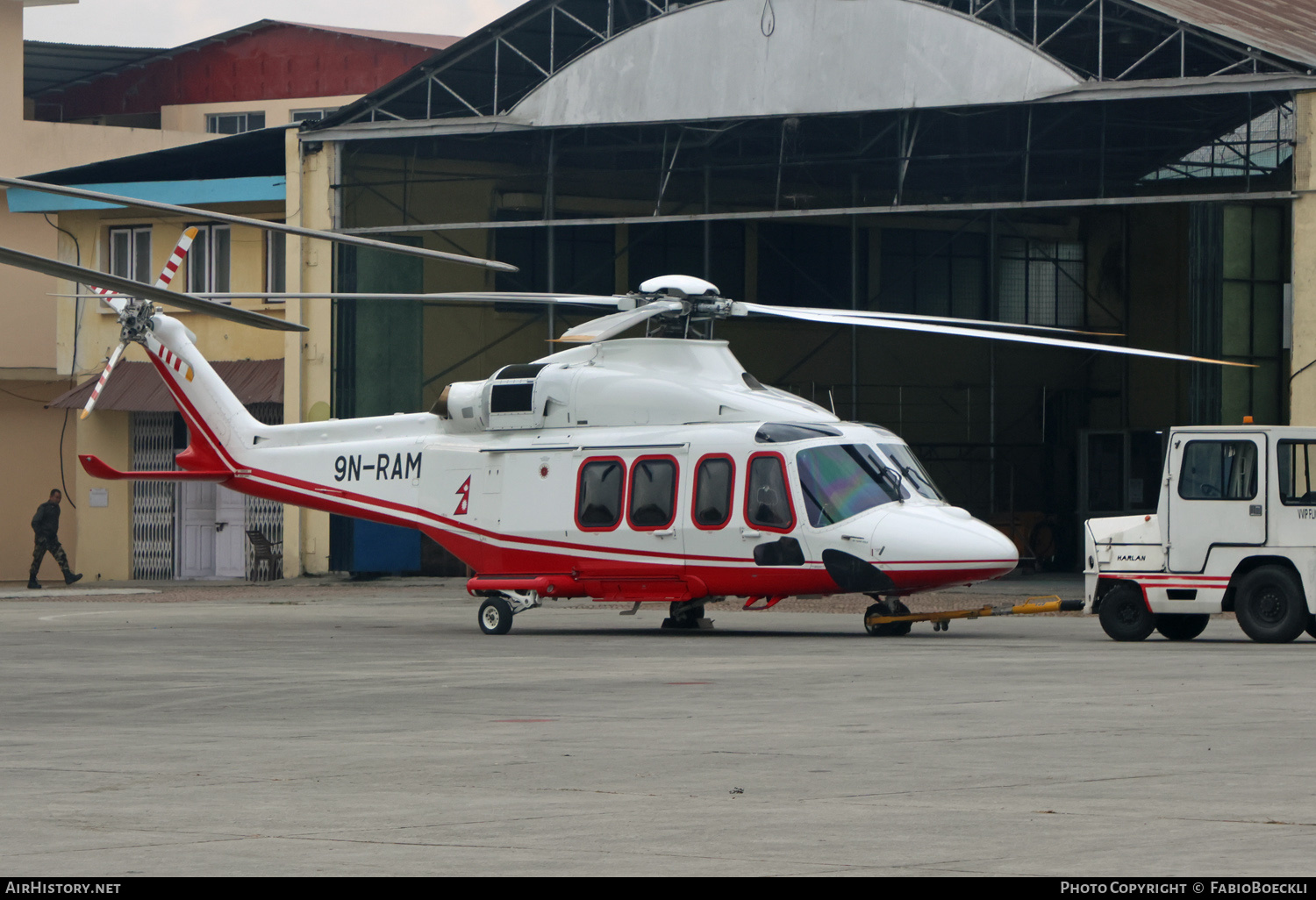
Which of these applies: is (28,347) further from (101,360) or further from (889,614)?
(889,614)

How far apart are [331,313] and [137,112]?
2347 centimetres

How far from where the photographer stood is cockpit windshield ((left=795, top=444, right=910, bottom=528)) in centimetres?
1944

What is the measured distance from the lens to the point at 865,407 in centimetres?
3991

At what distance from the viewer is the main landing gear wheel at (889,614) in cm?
1994

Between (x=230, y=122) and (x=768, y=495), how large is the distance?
38987 mm

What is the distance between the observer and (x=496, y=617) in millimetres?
21141

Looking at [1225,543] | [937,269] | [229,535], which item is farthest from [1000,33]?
[229,535]

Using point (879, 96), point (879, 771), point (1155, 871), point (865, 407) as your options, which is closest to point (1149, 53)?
point (879, 96)

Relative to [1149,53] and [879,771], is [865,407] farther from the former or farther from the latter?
[879,771]

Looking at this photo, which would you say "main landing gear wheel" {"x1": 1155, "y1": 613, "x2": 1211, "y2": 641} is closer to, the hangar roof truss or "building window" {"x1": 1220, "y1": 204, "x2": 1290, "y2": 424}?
the hangar roof truss

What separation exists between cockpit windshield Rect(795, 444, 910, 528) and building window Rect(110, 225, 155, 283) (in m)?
21.8

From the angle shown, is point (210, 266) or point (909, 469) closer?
point (909, 469)

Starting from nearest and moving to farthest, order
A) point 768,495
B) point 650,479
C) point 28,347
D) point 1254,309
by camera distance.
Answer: point 768,495, point 650,479, point 1254,309, point 28,347

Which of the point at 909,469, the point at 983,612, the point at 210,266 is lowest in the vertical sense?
the point at 983,612
